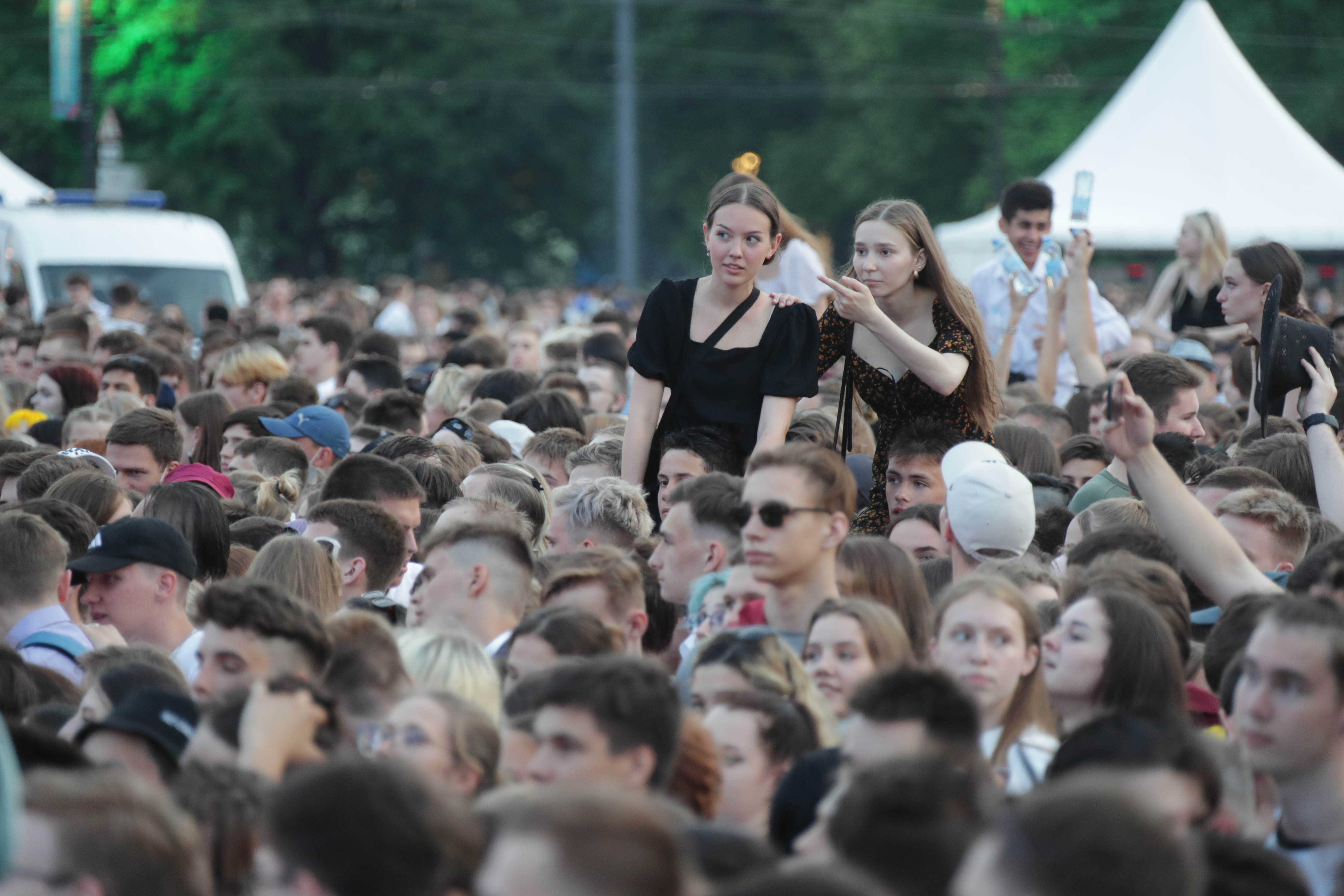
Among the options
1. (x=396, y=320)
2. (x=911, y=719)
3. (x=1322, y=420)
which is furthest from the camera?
(x=396, y=320)

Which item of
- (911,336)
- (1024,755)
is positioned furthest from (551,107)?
(1024,755)

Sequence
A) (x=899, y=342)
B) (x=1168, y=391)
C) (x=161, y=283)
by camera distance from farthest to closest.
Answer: (x=161, y=283)
(x=1168, y=391)
(x=899, y=342)

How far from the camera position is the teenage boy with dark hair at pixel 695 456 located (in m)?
6.37

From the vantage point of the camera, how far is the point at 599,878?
2467 mm

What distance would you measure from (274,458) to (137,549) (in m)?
2.68

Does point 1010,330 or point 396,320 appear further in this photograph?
point 396,320

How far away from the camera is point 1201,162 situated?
2183 cm

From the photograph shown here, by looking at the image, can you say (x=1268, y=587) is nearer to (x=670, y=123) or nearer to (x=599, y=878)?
(x=599, y=878)

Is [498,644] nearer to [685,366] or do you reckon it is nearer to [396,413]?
[685,366]

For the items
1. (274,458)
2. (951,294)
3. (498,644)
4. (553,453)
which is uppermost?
(951,294)

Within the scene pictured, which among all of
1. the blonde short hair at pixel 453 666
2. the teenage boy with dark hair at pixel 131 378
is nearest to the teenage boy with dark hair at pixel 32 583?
the blonde short hair at pixel 453 666

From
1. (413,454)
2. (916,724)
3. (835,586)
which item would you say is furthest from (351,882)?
(413,454)

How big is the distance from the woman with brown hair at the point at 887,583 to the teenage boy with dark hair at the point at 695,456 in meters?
1.23

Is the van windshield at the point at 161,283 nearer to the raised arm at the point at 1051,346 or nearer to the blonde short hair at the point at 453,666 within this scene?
the raised arm at the point at 1051,346
